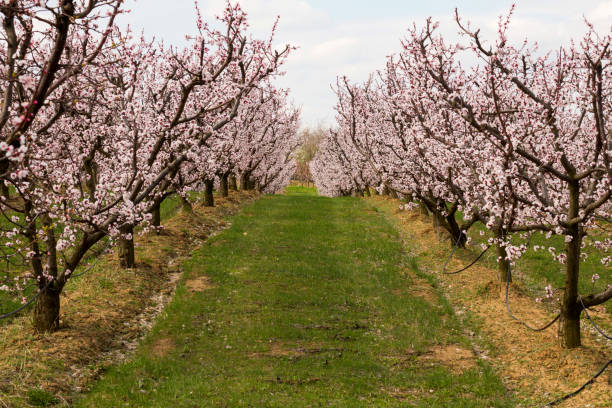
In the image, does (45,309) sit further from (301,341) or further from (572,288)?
(572,288)

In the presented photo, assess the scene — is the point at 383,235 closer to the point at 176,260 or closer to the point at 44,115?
the point at 176,260

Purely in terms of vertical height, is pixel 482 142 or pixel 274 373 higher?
pixel 482 142

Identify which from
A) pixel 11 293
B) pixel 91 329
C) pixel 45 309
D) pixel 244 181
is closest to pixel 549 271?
pixel 91 329

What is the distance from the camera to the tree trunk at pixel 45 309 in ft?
39.1

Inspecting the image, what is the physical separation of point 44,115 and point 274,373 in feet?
32.2

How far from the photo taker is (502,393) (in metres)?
10.4

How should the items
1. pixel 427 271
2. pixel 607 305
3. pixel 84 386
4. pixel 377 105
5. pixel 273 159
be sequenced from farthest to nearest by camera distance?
1. pixel 273 159
2. pixel 377 105
3. pixel 427 271
4. pixel 607 305
5. pixel 84 386

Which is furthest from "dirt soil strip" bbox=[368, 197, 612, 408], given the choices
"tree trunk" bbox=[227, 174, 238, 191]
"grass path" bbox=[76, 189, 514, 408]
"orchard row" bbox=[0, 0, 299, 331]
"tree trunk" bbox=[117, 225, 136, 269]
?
"tree trunk" bbox=[227, 174, 238, 191]

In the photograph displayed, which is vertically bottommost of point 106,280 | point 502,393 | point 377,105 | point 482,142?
point 502,393

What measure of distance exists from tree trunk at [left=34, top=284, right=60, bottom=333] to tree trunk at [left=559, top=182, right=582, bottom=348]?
12.5 m

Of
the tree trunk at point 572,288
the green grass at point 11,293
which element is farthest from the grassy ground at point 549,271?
the green grass at point 11,293

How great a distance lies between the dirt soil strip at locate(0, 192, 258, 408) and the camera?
32.8ft

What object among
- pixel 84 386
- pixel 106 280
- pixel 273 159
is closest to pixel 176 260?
pixel 106 280

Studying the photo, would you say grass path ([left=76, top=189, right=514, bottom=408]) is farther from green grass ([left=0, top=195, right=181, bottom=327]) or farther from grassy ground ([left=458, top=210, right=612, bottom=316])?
green grass ([left=0, top=195, right=181, bottom=327])
